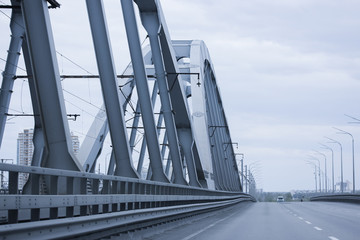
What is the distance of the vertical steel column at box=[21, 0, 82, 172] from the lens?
12406 mm

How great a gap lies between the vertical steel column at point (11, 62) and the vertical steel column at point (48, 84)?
8022 mm

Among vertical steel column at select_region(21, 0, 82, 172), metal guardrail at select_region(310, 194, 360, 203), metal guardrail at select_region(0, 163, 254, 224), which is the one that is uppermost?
vertical steel column at select_region(21, 0, 82, 172)

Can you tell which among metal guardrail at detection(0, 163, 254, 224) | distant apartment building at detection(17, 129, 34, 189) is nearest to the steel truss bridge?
metal guardrail at detection(0, 163, 254, 224)

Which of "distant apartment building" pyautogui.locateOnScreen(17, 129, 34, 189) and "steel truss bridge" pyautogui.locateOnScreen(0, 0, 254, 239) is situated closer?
"steel truss bridge" pyautogui.locateOnScreen(0, 0, 254, 239)

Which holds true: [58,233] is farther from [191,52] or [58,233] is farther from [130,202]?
[191,52]

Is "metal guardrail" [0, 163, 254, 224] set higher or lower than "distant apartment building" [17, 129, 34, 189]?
lower

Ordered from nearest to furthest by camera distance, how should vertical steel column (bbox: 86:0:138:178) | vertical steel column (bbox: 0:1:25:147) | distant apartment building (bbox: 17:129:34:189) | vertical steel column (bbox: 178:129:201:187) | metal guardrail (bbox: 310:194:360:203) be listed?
vertical steel column (bbox: 86:0:138:178) < vertical steel column (bbox: 0:1:25:147) < vertical steel column (bbox: 178:129:201:187) < distant apartment building (bbox: 17:129:34:189) < metal guardrail (bbox: 310:194:360:203)

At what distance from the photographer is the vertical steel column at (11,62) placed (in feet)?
66.6

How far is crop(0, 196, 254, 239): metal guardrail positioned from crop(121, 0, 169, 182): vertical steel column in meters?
3.93

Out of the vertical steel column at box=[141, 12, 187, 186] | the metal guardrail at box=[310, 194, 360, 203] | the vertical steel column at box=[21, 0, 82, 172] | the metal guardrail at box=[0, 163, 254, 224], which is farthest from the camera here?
the metal guardrail at box=[310, 194, 360, 203]

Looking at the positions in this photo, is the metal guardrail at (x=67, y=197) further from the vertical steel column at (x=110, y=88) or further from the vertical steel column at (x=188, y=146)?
the vertical steel column at (x=188, y=146)

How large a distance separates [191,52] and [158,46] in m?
20.6

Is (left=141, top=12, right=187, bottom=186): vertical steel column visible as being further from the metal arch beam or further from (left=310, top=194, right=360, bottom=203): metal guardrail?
(left=310, top=194, right=360, bottom=203): metal guardrail

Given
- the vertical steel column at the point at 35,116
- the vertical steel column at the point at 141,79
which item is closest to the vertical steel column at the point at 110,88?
the vertical steel column at the point at 141,79
